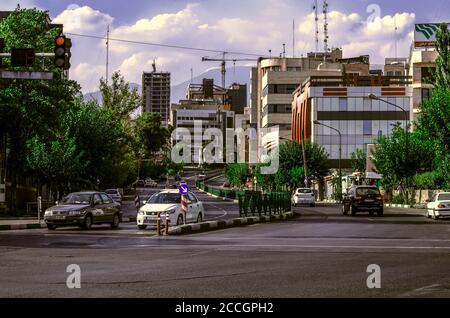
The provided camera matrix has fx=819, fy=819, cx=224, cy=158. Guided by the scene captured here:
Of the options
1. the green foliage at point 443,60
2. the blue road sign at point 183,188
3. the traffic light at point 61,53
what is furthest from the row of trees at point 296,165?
the traffic light at point 61,53

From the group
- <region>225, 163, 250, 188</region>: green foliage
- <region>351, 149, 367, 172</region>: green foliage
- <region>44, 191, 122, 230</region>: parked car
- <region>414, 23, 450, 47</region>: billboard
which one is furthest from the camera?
<region>225, 163, 250, 188</region>: green foliage

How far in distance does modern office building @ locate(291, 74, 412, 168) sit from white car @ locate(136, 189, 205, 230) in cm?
7909

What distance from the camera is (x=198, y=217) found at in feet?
112

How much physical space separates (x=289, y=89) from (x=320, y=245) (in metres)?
121

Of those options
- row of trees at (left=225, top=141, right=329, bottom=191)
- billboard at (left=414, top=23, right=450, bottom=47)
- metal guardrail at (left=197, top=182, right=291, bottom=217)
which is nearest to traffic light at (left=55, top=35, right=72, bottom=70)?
metal guardrail at (left=197, top=182, right=291, bottom=217)

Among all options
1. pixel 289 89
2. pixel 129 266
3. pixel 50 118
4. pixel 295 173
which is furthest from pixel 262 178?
pixel 129 266

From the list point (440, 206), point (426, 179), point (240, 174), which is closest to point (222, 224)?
point (440, 206)

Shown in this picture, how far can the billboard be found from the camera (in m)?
100

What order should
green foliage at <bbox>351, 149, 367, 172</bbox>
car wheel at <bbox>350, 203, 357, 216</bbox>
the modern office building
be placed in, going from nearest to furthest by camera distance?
car wheel at <bbox>350, 203, 357, 216</bbox>
green foliage at <bbox>351, 149, 367, 172</bbox>
the modern office building

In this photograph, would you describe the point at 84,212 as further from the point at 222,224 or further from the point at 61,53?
the point at 61,53

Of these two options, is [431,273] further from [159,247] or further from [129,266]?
[159,247]

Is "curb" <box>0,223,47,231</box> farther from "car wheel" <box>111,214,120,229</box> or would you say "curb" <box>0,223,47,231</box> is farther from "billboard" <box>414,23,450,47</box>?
"billboard" <box>414,23,450,47</box>

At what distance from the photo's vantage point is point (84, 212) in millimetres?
31031

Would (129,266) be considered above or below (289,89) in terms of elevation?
below
